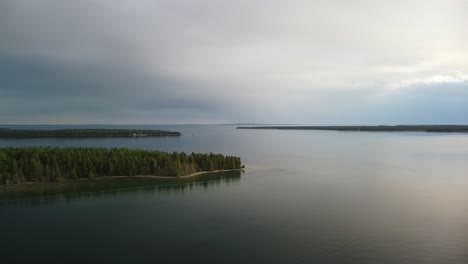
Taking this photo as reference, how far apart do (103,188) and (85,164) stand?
5.59 metres

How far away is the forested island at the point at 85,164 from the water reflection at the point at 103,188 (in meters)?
1.59

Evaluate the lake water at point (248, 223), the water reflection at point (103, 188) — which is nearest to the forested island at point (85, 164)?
the water reflection at point (103, 188)

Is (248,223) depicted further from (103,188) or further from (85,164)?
(85,164)

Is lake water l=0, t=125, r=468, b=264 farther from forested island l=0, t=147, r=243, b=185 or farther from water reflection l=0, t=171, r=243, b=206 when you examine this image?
forested island l=0, t=147, r=243, b=185

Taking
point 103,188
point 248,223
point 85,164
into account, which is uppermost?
point 85,164

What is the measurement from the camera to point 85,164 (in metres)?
34.3

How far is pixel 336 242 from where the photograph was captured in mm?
16844

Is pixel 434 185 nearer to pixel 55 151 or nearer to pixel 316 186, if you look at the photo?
pixel 316 186

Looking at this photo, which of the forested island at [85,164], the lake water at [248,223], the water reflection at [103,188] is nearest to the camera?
the lake water at [248,223]

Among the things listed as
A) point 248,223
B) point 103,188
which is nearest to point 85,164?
point 103,188

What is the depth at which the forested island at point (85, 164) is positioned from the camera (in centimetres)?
3138

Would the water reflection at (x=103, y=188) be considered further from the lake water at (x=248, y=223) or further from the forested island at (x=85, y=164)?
the forested island at (x=85, y=164)

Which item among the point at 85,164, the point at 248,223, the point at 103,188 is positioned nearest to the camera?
the point at 248,223

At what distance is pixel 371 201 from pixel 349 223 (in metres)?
6.48
